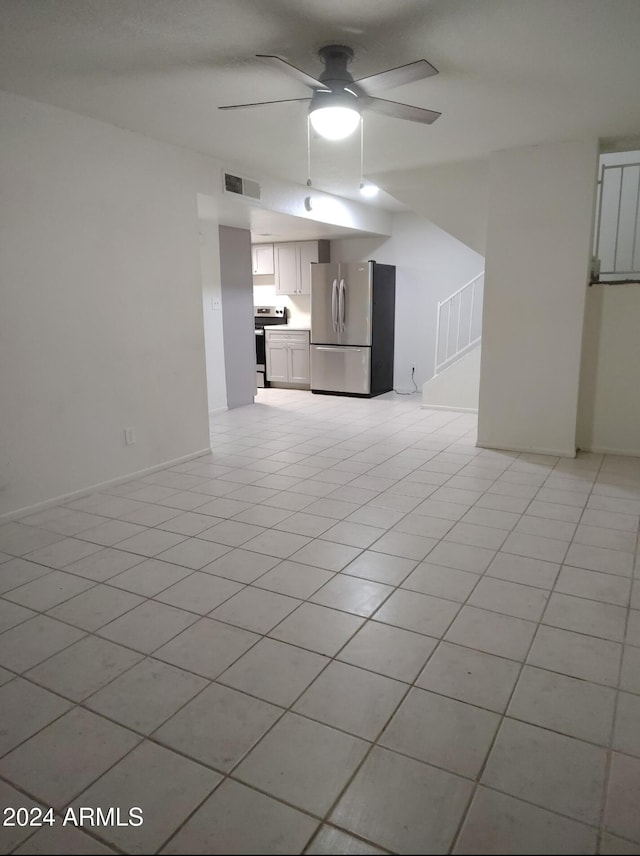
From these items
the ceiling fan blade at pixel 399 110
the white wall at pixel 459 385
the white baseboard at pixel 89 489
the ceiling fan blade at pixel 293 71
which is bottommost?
the white baseboard at pixel 89 489

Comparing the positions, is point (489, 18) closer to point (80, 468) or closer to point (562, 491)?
point (562, 491)

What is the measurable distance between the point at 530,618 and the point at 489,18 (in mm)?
2494

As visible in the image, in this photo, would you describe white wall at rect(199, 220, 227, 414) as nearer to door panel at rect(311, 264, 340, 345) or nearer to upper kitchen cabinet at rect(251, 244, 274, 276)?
door panel at rect(311, 264, 340, 345)

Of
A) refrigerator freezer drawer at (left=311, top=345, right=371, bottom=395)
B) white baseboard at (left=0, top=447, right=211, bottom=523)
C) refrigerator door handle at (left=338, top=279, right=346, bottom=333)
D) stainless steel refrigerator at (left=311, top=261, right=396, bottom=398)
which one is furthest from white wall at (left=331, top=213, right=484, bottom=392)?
white baseboard at (left=0, top=447, right=211, bottom=523)

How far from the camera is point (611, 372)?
4695 mm

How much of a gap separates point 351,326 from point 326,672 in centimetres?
593

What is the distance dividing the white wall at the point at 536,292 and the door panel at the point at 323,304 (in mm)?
3061

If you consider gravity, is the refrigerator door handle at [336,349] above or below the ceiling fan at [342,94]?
below

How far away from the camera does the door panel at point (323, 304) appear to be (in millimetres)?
7469

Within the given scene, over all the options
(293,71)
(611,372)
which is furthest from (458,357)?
→ (293,71)

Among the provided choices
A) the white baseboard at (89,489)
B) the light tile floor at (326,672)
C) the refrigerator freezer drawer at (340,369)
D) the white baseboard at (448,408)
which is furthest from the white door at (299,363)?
the light tile floor at (326,672)

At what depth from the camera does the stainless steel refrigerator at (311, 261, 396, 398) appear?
7.33m

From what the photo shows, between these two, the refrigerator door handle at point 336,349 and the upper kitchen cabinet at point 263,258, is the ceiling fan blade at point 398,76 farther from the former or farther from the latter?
the upper kitchen cabinet at point 263,258

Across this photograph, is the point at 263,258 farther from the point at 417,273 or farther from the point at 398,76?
the point at 398,76
